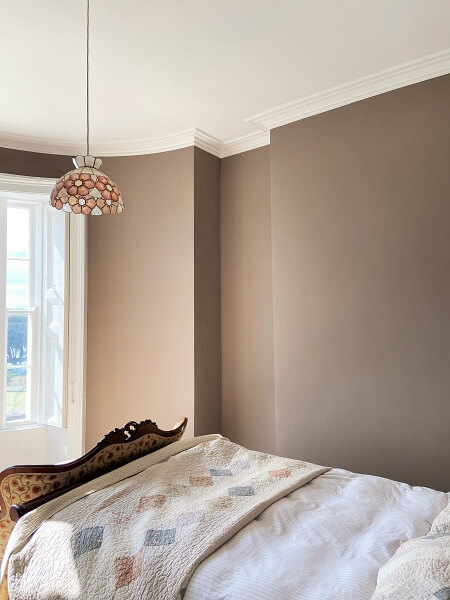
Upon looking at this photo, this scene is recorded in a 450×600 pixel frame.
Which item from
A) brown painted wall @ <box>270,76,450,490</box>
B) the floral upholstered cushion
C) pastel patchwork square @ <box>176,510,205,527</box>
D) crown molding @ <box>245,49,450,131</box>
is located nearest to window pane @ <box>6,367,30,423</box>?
the floral upholstered cushion

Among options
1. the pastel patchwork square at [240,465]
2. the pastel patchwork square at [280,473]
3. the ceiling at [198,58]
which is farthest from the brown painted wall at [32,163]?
the pastel patchwork square at [280,473]

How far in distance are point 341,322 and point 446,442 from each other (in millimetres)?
847

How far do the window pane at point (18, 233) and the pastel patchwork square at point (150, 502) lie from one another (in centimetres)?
251

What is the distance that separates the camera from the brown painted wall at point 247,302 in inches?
133

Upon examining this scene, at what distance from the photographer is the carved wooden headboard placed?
171cm

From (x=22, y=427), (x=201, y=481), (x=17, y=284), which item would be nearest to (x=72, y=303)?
(x=17, y=284)

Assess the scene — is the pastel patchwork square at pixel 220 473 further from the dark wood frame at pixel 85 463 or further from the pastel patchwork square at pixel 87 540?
the pastel patchwork square at pixel 87 540

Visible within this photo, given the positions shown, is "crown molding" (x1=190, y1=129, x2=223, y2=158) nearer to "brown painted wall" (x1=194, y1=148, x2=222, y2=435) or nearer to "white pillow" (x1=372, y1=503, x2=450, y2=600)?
"brown painted wall" (x1=194, y1=148, x2=222, y2=435)

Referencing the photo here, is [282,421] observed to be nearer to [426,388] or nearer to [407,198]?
[426,388]

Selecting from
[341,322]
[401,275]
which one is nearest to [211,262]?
[341,322]

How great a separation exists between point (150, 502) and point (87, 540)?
0.29m

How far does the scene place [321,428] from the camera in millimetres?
2900

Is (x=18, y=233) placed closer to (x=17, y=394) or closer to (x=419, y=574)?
(x=17, y=394)

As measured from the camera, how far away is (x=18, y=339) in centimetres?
362
